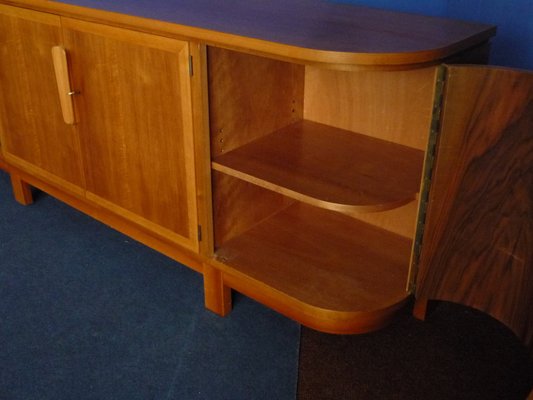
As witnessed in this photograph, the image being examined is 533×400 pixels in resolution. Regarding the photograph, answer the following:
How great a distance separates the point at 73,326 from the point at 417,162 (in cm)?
82

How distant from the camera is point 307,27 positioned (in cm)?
104

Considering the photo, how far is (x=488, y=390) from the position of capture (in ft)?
3.69

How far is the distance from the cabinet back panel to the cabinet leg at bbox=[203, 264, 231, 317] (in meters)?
0.43

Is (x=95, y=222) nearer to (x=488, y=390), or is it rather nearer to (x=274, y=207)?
(x=274, y=207)

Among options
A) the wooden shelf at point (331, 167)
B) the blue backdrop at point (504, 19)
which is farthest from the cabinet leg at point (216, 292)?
the blue backdrop at point (504, 19)

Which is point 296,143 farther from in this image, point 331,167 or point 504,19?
point 504,19

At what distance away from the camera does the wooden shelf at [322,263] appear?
1.13m

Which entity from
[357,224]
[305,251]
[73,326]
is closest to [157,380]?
[73,326]

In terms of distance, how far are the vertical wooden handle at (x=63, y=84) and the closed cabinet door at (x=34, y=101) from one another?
4 cm

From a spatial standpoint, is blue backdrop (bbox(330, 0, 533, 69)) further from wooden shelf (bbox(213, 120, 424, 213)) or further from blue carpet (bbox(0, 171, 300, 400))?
blue carpet (bbox(0, 171, 300, 400))

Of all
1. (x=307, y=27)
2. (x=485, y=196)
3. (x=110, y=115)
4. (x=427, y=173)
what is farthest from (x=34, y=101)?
(x=485, y=196)

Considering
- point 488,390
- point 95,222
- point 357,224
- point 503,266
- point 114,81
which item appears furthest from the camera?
point 95,222

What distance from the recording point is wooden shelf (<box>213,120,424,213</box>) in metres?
1.05

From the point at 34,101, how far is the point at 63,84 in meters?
0.21
